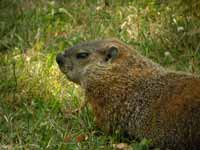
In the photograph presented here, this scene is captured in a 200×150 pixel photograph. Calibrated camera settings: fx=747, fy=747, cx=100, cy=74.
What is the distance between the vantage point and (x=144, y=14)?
952 cm

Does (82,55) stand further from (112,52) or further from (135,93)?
(135,93)

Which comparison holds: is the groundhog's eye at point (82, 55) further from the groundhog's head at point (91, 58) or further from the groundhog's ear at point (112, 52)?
the groundhog's ear at point (112, 52)

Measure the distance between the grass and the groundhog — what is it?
0.58 feet

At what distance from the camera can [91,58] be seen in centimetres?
683

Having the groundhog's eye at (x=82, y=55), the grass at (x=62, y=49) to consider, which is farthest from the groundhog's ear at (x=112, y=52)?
the grass at (x=62, y=49)

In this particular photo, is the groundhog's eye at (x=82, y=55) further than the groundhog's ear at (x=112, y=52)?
Yes

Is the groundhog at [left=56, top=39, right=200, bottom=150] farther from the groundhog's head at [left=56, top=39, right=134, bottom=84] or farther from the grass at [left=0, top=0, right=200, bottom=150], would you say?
the grass at [left=0, top=0, right=200, bottom=150]

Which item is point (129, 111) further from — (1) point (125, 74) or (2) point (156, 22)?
(2) point (156, 22)

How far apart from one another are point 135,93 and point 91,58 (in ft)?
1.88

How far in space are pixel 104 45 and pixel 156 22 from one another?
263 cm

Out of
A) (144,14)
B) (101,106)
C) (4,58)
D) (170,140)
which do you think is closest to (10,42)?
(4,58)

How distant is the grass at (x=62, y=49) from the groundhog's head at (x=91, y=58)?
1.29ft

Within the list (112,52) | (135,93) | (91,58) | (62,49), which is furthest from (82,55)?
(62,49)

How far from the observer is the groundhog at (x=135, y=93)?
19.9ft
